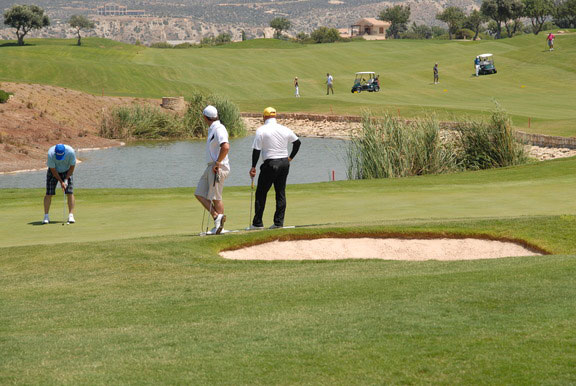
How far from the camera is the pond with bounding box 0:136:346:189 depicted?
3875 cm

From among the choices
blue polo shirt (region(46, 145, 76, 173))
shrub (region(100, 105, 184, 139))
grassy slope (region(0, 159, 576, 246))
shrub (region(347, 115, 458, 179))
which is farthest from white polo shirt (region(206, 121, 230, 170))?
shrub (region(100, 105, 184, 139))

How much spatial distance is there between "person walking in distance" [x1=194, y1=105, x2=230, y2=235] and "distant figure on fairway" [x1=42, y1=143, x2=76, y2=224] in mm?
3722

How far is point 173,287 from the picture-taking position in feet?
36.8

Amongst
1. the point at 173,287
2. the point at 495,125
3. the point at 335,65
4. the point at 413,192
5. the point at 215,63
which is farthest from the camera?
the point at 335,65

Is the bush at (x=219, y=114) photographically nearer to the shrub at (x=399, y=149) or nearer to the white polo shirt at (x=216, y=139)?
the shrub at (x=399, y=149)

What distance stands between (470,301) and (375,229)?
18.7 feet

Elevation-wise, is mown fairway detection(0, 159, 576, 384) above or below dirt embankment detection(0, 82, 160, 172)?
above

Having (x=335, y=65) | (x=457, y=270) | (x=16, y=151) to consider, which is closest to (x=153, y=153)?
(x=16, y=151)

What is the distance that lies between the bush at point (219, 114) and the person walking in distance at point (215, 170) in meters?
44.6

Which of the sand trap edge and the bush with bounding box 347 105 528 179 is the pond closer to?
the bush with bounding box 347 105 528 179

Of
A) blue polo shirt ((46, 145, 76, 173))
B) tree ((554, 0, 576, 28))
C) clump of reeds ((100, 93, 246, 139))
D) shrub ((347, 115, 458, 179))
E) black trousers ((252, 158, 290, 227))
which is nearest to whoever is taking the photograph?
black trousers ((252, 158, 290, 227))

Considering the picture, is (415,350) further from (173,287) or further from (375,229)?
(375,229)

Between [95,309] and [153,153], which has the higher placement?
[95,309]

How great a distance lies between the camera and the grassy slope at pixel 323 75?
69.1 m
